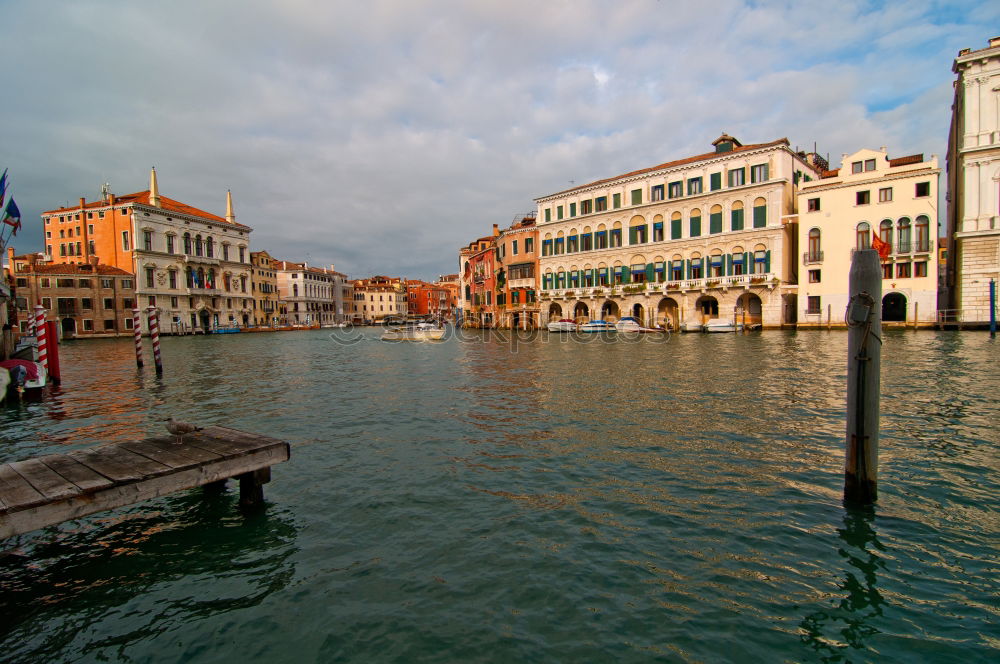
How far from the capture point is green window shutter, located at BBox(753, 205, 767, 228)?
35781mm

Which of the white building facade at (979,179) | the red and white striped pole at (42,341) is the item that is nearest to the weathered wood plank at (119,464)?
the red and white striped pole at (42,341)

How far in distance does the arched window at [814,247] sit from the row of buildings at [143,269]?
196ft

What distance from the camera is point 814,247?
112 ft

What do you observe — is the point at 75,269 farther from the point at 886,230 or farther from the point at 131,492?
the point at 886,230

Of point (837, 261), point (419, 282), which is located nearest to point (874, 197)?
point (837, 261)

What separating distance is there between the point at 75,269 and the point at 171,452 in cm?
6248

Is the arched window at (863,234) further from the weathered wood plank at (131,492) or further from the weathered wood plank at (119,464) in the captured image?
the weathered wood plank at (119,464)

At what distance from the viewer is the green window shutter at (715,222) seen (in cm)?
3781

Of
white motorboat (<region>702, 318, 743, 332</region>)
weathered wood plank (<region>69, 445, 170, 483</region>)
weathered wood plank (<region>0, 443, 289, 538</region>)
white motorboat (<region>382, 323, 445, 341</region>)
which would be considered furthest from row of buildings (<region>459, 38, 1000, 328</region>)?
weathered wood plank (<region>69, 445, 170, 483</region>)

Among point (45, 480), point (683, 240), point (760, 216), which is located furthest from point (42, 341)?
point (760, 216)

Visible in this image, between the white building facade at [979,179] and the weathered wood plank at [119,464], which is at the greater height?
the white building facade at [979,179]

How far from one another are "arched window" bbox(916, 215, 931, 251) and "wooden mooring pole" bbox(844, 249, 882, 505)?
34.9 meters

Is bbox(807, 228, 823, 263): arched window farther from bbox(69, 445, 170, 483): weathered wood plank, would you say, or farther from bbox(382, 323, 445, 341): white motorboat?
bbox(69, 445, 170, 483): weathered wood plank

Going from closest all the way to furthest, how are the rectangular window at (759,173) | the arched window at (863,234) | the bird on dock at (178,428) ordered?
the bird on dock at (178,428) → the arched window at (863,234) → the rectangular window at (759,173)
